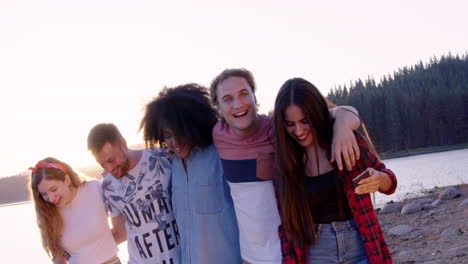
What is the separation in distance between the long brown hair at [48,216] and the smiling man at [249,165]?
1335mm

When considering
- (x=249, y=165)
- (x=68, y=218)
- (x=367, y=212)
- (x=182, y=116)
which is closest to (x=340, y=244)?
(x=367, y=212)

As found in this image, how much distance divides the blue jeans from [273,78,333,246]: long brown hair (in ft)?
0.22

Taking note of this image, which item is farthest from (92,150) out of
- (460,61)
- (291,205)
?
(460,61)

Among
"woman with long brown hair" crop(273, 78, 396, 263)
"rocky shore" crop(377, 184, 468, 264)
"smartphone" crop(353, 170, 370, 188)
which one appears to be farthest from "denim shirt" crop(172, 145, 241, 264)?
"rocky shore" crop(377, 184, 468, 264)

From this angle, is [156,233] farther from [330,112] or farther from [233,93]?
[330,112]

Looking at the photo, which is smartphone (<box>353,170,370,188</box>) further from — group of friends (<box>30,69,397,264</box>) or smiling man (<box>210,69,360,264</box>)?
smiling man (<box>210,69,360,264</box>)

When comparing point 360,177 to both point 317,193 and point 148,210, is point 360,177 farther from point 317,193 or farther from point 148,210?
point 148,210

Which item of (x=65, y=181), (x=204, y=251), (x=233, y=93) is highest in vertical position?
(x=233, y=93)

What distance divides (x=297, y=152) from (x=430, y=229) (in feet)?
20.9

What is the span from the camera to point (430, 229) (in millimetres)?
7945

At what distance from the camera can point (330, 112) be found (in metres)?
2.67

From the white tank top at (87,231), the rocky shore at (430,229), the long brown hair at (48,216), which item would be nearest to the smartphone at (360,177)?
the white tank top at (87,231)

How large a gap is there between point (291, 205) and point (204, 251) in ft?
3.00

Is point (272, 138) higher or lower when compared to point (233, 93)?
lower
